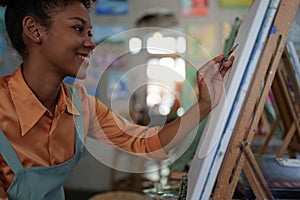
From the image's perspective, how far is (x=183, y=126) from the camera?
97cm

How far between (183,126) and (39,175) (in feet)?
1.26

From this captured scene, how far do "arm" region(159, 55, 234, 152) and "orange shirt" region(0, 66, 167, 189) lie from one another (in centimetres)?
9

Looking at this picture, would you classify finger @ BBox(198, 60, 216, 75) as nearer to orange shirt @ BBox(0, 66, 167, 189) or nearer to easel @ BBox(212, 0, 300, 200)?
easel @ BBox(212, 0, 300, 200)

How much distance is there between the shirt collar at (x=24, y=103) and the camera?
96 centimetres

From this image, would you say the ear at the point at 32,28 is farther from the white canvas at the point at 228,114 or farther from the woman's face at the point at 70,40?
the white canvas at the point at 228,114

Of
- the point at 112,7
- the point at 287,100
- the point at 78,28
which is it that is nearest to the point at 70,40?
the point at 78,28

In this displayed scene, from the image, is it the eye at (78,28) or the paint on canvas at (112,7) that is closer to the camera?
the eye at (78,28)

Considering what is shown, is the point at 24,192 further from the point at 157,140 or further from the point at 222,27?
the point at 222,27

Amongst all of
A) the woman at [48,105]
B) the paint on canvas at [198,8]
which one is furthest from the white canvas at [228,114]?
the paint on canvas at [198,8]

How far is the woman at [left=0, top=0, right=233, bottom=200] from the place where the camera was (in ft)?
3.02

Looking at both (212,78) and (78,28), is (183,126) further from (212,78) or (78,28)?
(78,28)

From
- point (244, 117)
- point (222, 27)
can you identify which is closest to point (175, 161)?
point (244, 117)

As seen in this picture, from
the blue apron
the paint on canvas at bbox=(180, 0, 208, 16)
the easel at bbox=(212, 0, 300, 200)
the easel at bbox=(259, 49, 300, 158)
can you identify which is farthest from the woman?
the paint on canvas at bbox=(180, 0, 208, 16)

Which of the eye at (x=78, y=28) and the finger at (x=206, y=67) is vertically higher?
the eye at (x=78, y=28)
